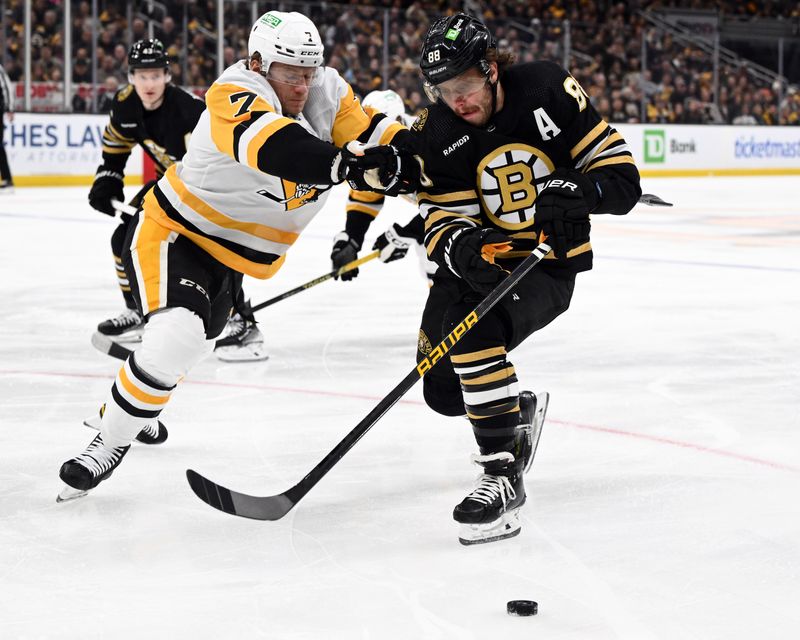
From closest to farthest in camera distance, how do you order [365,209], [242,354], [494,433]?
1. [494,433]
2. [365,209]
3. [242,354]

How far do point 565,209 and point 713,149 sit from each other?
43.7 feet

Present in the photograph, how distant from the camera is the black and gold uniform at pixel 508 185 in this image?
2.36 m

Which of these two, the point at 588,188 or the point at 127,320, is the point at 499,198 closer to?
the point at 588,188

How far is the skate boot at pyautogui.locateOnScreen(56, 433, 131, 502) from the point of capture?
8.18ft

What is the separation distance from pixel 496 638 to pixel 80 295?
410 cm

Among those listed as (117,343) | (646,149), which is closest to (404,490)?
(117,343)

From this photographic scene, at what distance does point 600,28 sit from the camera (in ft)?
49.1

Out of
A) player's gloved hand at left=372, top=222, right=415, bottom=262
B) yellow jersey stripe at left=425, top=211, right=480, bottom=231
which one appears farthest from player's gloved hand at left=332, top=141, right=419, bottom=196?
player's gloved hand at left=372, top=222, right=415, bottom=262

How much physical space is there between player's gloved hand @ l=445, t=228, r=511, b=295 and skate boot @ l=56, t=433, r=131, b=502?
2.69 ft

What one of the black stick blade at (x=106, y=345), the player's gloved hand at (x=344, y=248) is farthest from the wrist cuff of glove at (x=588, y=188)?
the black stick blade at (x=106, y=345)

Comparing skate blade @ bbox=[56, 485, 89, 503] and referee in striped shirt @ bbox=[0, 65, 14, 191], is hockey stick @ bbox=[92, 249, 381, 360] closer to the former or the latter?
skate blade @ bbox=[56, 485, 89, 503]

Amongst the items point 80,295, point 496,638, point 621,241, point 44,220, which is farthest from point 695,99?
point 496,638

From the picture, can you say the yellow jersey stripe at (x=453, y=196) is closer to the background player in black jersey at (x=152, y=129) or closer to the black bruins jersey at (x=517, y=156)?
the black bruins jersey at (x=517, y=156)

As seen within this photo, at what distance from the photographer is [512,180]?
243 cm
